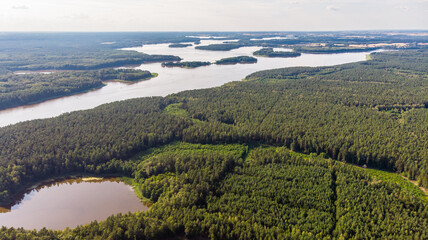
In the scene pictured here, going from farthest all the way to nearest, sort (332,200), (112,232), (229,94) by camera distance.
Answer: (229,94) < (332,200) < (112,232)

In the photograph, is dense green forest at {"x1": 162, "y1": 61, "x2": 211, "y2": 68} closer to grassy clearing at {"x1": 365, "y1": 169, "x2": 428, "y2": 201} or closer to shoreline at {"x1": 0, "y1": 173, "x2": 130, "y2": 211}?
shoreline at {"x1": 0, "y1": 173, "x2": 130, "y2": 211}

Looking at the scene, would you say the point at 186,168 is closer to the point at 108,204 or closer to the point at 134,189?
the point at 134,189

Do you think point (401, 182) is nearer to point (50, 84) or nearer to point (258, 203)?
point (258, 203)

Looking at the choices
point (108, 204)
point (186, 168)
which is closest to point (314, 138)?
point (186, 168)

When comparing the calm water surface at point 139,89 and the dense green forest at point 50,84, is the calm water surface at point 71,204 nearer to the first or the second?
the calm water surface at point 139,89

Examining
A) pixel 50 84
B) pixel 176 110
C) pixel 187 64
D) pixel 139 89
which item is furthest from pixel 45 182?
pixel 187 64
